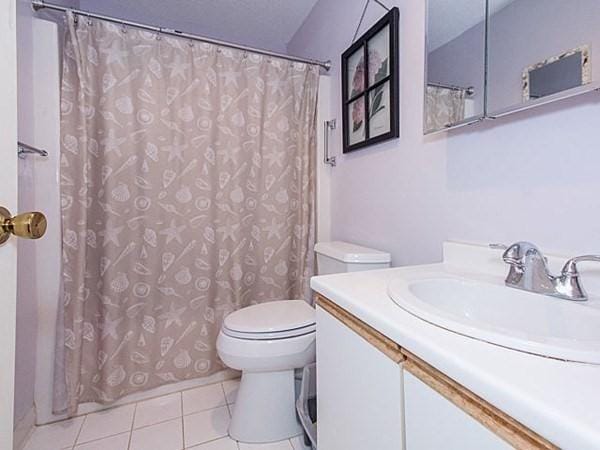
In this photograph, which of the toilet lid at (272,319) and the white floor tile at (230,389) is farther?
the white floor tile at (230,389)

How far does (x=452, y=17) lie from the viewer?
100 centimetres

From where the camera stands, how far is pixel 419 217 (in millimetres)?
1170

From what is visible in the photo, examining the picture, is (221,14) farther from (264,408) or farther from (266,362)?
(264,408)

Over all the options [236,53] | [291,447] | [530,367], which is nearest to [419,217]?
[530,367]

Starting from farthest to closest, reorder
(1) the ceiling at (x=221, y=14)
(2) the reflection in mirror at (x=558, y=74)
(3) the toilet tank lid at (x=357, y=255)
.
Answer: (1) the ceiling at (x=221, y=14)
(3) the toilet tank lid at (x=357, y=255)
(2) the reflection in mirror at (x=558, y=74)

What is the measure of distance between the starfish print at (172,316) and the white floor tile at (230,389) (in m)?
0.42

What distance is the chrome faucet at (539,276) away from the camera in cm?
65

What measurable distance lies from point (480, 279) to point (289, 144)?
119 cm

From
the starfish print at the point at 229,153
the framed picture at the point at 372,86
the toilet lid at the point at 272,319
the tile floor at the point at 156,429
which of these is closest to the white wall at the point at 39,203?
the tile floor at the point at 156,429

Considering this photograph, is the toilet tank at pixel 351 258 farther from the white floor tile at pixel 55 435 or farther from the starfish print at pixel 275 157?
the white floor tile at pixel 55 435

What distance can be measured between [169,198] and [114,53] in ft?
2.22

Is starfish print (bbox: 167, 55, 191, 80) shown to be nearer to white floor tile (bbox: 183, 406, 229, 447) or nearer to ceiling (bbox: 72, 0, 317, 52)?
ceiling (bbox: 72, 0, 317, 52)

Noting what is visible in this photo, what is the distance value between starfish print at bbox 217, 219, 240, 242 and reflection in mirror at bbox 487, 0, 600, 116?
3.91ft

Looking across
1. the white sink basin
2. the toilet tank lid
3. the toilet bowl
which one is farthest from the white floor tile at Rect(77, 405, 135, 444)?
the white sink basin
